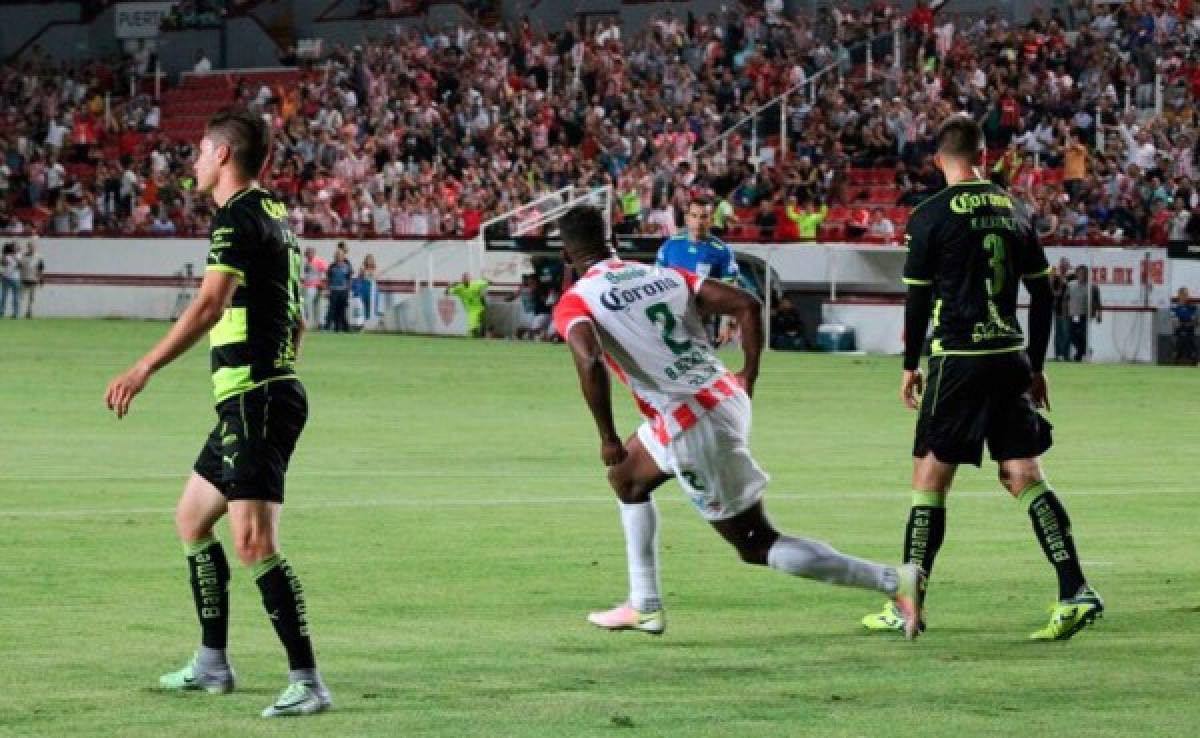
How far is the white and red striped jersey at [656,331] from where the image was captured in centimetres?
1061

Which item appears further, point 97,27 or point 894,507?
point 97,27

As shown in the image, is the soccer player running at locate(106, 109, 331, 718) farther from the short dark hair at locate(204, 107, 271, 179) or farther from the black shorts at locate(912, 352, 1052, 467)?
the black shorts at locate(912, 352, 1052, 467)

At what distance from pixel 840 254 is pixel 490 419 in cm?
1959

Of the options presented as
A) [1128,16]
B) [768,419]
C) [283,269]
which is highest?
[1128,16]

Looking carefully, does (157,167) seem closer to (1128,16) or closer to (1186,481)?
(1128,16)

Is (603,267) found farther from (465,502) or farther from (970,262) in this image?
(465,502)

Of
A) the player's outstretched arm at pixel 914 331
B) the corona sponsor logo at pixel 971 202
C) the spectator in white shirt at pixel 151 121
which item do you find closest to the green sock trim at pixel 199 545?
the player's outstretched arm at pixel 914 331

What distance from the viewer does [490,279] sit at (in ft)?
171

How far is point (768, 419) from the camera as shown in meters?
27.1

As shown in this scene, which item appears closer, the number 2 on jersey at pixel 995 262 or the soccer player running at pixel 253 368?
the soccer player running at pixel 253 368

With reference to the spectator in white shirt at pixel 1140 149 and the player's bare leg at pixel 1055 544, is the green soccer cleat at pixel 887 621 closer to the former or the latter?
the player's bare leg at pixel 1055 544

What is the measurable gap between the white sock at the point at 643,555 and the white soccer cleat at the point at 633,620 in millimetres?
28

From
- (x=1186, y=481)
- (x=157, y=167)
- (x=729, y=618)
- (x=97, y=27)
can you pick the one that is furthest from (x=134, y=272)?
(x=729, y=618)

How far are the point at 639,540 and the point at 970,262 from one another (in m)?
1.99
